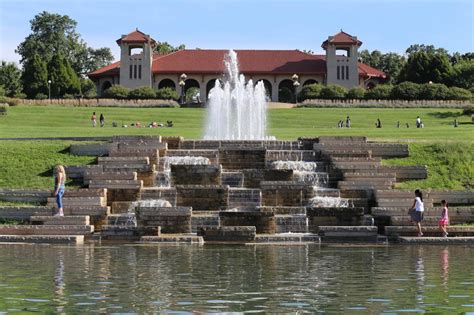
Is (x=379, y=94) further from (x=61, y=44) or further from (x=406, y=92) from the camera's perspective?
(x=61, y=44)

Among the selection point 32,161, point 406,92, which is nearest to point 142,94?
point 406,92

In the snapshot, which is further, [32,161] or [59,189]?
[32,161]

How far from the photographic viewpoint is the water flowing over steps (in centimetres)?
2333

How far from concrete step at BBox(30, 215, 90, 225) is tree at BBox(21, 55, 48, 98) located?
285 feet

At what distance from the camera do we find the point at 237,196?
86.8 feet

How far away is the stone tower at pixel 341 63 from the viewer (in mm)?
110000

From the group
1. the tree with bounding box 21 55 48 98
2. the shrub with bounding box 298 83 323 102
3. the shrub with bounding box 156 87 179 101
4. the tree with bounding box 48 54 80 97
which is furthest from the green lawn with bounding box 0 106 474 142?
the tree with bounding box 48 54 80 97

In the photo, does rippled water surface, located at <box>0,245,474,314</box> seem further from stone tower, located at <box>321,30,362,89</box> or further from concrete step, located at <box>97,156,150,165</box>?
stone tower, located at <box>321,30,362,89</box>

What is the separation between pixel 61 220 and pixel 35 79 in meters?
87.7

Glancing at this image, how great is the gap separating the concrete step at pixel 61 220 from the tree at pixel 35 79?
8699 cm

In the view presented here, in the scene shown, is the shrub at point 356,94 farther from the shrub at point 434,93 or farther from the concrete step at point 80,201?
the concrete step at point 80,201

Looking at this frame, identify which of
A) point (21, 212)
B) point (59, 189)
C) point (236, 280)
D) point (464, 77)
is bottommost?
point (236, 280)

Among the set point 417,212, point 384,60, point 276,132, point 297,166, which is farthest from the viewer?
point 384,60

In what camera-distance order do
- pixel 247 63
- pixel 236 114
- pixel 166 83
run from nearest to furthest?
pixel 236 114, pixel 247 63, pixel 166 83
